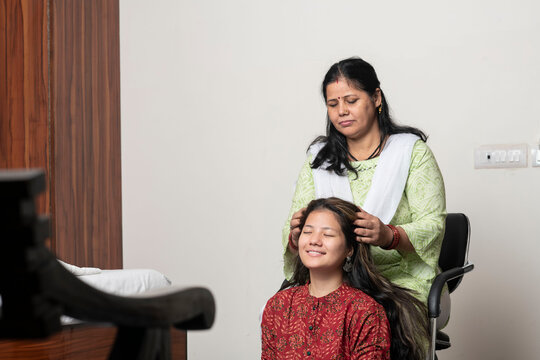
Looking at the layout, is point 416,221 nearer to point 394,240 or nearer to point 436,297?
point 394,240

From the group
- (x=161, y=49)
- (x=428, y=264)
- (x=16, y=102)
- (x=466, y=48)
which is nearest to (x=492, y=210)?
(x=466, y=48)

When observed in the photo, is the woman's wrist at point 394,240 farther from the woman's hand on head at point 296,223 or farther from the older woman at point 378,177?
the woman's hand on head at point 296,223

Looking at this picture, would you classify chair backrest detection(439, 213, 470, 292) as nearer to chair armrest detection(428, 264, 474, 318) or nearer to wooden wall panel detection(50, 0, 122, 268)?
chair armrest detection(428, 264, 474, 318)

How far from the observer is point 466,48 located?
3053 millimetres

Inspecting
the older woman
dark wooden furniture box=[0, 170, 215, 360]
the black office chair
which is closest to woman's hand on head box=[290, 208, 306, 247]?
the older woman

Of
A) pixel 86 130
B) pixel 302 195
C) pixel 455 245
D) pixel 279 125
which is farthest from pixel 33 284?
pixel 86 130

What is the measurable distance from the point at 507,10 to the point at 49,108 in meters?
2.19

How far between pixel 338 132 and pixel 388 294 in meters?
0.63

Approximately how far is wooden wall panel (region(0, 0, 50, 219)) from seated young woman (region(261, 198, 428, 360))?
72.0 inches

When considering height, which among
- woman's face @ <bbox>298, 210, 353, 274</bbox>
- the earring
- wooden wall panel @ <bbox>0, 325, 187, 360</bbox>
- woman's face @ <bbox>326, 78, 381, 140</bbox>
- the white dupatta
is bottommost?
wooden wall panel @ <bbox>0, 325, 187, 360</bbox>

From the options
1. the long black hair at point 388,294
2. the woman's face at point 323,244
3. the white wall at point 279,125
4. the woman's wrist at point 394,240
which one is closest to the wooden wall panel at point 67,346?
the woman's face at point 323,244

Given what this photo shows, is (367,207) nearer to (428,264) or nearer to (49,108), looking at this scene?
(428,264)

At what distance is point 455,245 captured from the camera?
2.30m

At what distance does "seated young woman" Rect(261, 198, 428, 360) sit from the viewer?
70.1 inches
